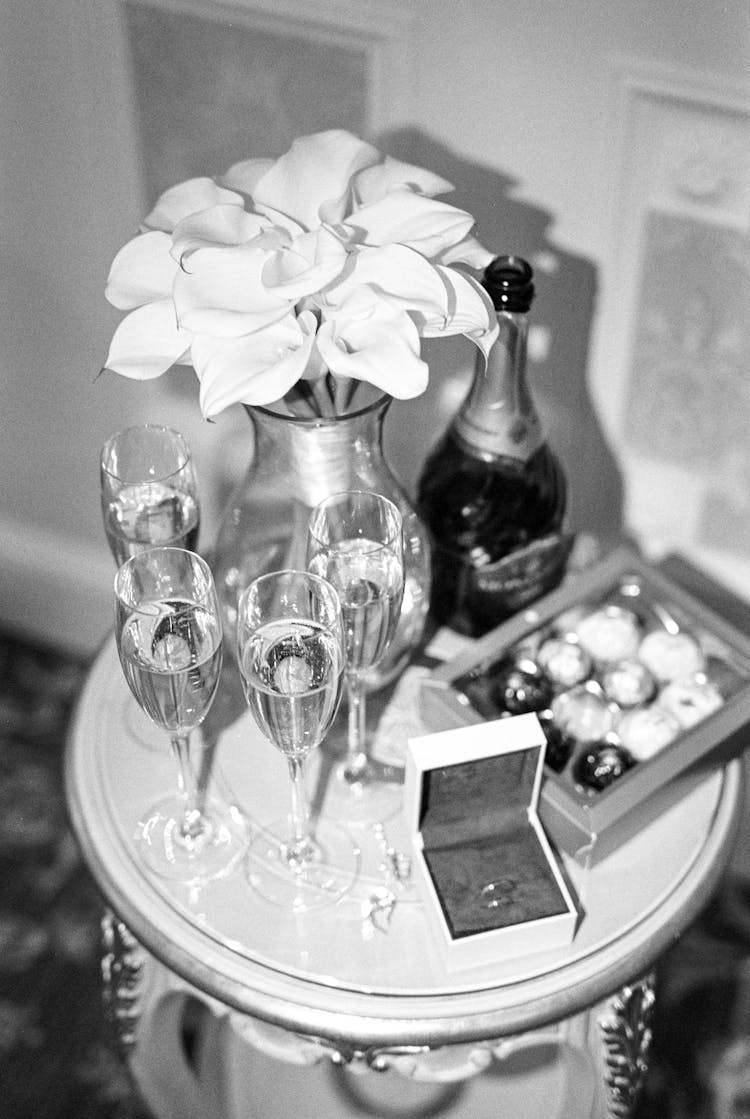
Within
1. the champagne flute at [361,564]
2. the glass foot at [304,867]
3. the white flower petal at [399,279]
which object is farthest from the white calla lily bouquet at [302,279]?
the glass foot at [304,867]

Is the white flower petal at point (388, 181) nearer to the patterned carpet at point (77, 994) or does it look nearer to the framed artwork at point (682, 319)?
the framed artwork at point (682, 319)

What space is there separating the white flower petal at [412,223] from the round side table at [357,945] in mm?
419

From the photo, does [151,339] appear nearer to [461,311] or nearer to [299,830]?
[461,311]

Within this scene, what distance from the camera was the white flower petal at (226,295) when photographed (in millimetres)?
803

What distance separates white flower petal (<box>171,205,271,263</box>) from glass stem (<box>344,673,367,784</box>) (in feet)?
1.16

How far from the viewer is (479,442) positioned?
104cm

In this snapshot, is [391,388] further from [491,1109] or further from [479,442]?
[491,1109]

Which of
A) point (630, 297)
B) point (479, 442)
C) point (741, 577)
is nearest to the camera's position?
point (479, 442)

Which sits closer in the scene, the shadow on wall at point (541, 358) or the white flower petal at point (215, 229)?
the white flower petal at point (215, 229)

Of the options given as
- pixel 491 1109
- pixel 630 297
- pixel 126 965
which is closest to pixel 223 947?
pixel 126 965

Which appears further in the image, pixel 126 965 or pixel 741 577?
pixel 741 577

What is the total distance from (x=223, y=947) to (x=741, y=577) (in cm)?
73

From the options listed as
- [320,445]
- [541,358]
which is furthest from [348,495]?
[541,358]

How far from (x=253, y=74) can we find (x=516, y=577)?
562mm
